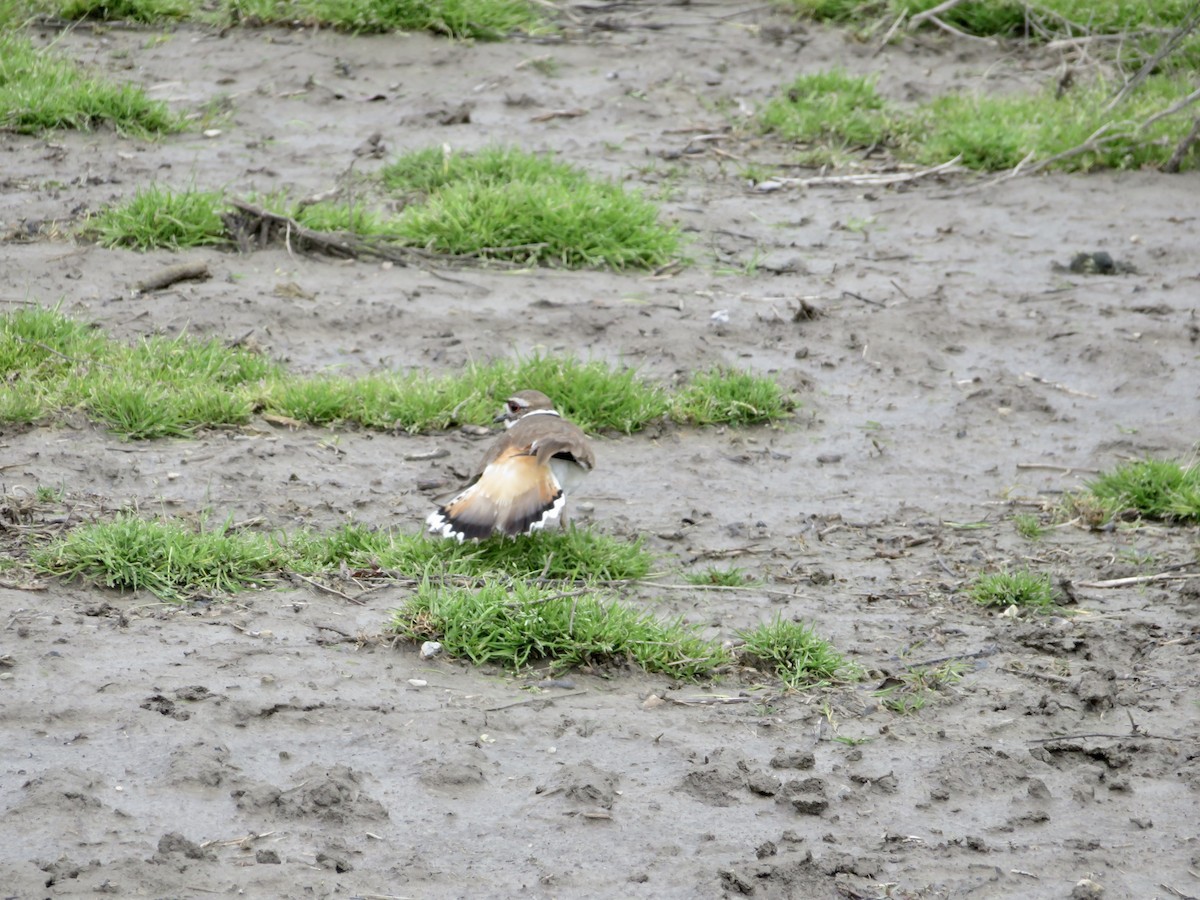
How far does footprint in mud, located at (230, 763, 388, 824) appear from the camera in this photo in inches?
168

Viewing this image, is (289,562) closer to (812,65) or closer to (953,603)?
(953,603)

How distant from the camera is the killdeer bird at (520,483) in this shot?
5.91 m

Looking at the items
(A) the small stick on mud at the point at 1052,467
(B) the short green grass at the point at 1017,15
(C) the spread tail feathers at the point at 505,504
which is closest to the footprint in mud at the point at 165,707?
(C) the spread tail feathers at the point at 505,504

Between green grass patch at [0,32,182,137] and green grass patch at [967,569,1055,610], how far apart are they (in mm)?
6849

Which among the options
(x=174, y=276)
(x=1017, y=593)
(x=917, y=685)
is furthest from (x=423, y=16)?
(x=917, y=685)

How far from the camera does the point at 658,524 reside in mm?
6719

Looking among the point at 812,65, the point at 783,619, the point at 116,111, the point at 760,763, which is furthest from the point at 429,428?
the point at 812,65

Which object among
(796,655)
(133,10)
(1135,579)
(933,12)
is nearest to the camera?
(796,655)

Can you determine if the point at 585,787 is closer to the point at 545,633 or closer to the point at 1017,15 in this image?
the point at 545,633

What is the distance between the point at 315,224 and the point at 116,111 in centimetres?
218

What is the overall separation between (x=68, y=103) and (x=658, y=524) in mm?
5840

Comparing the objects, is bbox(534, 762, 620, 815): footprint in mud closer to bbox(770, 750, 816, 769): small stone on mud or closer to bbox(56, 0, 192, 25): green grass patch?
bbox(770, 750, 816, 769): small stone on mud

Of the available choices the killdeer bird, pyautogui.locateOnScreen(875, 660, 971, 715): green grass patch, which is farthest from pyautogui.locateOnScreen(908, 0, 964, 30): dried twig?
pyautogui.locateOnScreen(875, 660, 971, 715): green grass patch

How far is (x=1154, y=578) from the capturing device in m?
6.37
